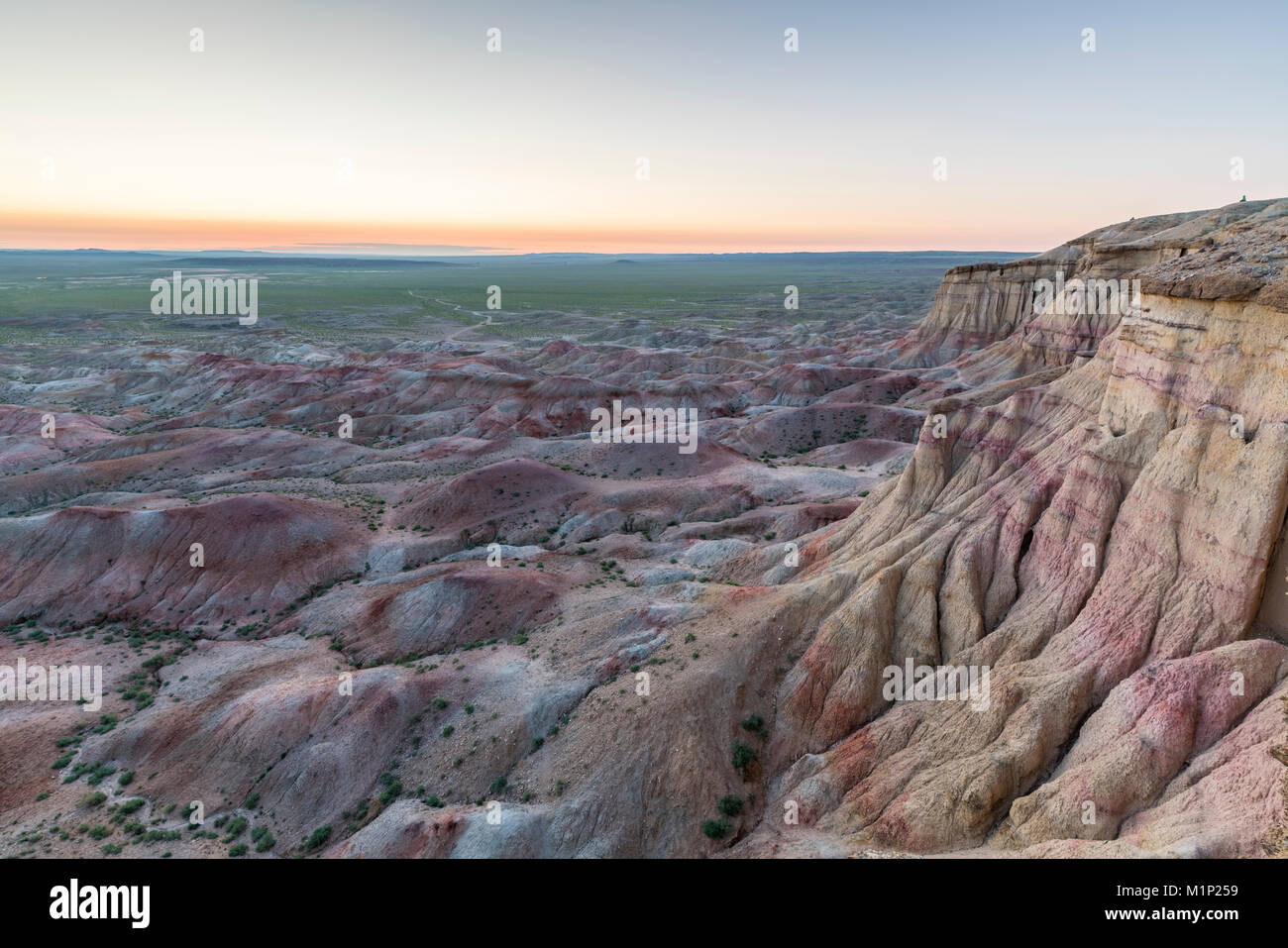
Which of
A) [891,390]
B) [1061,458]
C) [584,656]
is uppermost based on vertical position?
[891,390]

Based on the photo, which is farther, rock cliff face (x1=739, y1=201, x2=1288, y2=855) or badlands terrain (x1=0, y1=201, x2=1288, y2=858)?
badlands terrain (x1=0, y1=201, x2=1288, y2=858)

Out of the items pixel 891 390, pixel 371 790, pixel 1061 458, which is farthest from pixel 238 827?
pixel 891 390

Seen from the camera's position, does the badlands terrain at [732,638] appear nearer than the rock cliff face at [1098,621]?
No

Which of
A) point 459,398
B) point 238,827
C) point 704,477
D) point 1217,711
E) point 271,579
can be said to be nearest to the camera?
point 1217,711

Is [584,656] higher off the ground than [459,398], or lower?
lower

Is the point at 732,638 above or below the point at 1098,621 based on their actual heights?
below

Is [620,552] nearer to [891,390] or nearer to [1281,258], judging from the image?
[1281,258]

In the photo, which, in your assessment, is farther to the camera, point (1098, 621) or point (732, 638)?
point (732, 638)

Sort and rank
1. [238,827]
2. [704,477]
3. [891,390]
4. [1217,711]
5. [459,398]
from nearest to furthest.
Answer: [1217,711], [238,827], [704,477], [891,390], [459,398]
